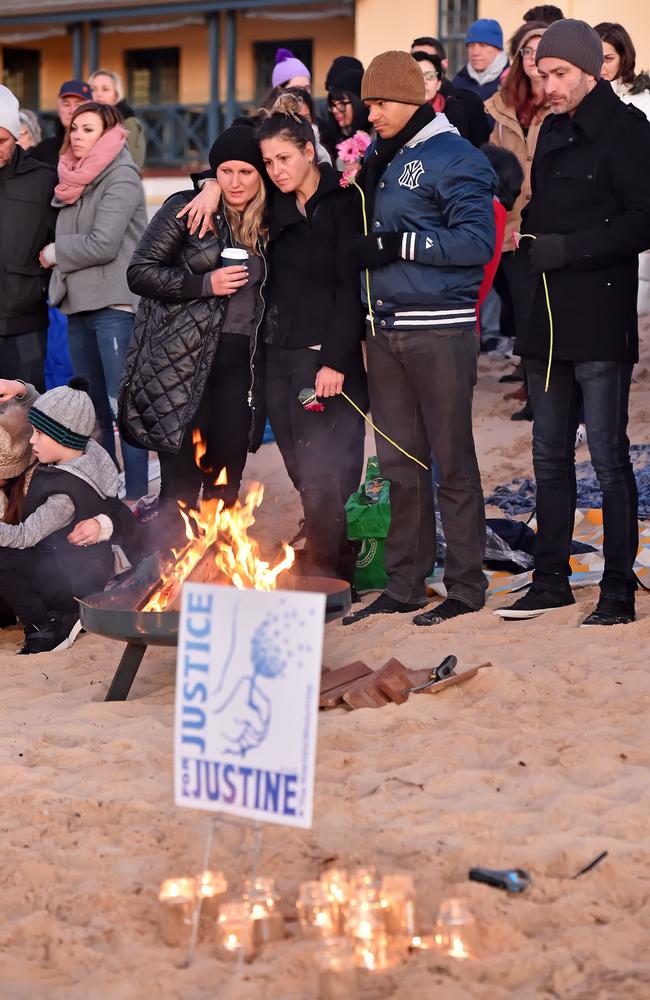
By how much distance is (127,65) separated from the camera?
24.3 m

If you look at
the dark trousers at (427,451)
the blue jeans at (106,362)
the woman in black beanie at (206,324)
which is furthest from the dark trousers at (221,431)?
the blue jeans at (106,362)

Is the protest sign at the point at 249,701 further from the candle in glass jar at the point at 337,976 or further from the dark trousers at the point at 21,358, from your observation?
the dark trousers at the point at 21,358

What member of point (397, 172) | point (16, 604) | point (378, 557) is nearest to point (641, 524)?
point (378, 557)

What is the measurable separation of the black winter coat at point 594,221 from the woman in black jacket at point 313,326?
0.86m

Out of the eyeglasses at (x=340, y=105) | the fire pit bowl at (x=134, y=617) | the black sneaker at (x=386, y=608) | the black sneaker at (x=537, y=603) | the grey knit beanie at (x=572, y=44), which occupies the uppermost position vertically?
the eyeglasses at (x=340, y=105)

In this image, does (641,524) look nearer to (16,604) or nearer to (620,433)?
(620,433)

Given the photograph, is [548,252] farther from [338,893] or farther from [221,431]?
[338,893]

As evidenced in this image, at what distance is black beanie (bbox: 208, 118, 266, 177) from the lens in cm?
626

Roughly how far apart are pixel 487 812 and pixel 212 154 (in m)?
3.55

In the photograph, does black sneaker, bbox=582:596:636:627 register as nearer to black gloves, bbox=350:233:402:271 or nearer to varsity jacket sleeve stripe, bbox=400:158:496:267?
varsity jacket sleeve stripe, bbox=400:158:496:267

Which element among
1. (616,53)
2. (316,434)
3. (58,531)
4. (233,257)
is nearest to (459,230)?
(233,257)

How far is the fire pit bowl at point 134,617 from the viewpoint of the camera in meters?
5.13

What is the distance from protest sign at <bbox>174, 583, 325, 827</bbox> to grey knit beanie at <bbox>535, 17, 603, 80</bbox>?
129 inches

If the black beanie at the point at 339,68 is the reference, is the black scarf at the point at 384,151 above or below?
below
